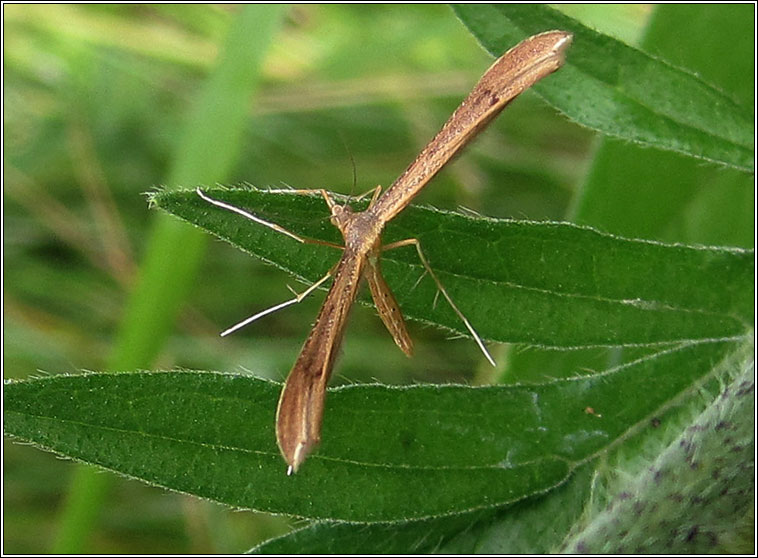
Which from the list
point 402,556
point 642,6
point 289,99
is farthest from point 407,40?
point 402,556

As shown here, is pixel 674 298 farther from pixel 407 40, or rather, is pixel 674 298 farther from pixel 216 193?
pixel 407 40

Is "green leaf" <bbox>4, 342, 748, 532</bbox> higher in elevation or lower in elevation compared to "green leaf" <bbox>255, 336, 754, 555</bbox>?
higher

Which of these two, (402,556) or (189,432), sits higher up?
(189,432)

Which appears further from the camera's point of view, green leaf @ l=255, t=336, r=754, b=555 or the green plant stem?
the green plant stem

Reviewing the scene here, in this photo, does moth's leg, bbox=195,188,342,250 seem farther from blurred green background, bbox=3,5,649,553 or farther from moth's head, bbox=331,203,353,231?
blurred green background, bbox=3,5,649,553

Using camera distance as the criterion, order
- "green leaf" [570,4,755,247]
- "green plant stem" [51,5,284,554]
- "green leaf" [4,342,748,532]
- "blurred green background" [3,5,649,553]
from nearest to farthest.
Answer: "green leaf" [4,342,748,532], "green leaf" [570,4,755,247], "green plant stem" [51,5,284,554], "blurred green background" [3,5,649,553]

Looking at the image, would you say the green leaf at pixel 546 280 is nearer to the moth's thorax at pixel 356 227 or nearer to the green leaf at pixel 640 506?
the moth's thorax at pixel 356 227

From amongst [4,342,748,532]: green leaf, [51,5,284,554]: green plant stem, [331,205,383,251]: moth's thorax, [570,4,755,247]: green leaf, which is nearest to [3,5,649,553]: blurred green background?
[51,5,284,554]: green plant stem

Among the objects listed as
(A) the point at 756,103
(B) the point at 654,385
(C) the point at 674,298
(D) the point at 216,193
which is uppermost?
(A) the point at 756,103
